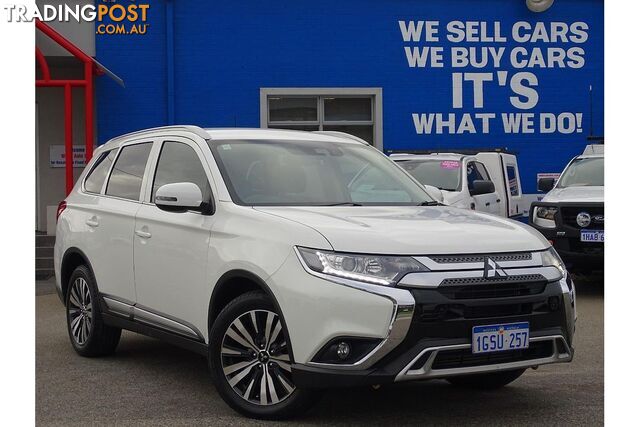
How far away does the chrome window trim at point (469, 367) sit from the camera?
4.46m

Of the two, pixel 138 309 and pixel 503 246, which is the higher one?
pixel 503 246

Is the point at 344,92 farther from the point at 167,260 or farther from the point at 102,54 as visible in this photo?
the point at 167,260

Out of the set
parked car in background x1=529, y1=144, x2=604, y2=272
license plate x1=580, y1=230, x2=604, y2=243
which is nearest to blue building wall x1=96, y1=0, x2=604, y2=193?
parked car in background x1=529, y1=144, x2=604, y2=272

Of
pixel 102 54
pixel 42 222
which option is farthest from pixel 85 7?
pixel 42 222

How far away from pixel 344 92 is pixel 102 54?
15.6ft

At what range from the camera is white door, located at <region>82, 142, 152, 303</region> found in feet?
21.0

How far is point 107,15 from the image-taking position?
16578 mm

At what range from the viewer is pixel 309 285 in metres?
4.56

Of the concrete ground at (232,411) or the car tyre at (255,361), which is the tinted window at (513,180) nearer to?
the concrete ground at (232,411)

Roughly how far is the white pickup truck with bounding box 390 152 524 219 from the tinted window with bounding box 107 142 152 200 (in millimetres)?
5211

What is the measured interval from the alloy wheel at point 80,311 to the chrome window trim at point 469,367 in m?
3.46

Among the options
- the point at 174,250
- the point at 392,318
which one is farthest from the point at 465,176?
the point at 392,318

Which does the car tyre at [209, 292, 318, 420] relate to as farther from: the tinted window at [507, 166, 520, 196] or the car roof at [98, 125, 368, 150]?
the tinted window at [507, 166, 520, 196]

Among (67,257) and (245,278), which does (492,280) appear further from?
(67,257)
